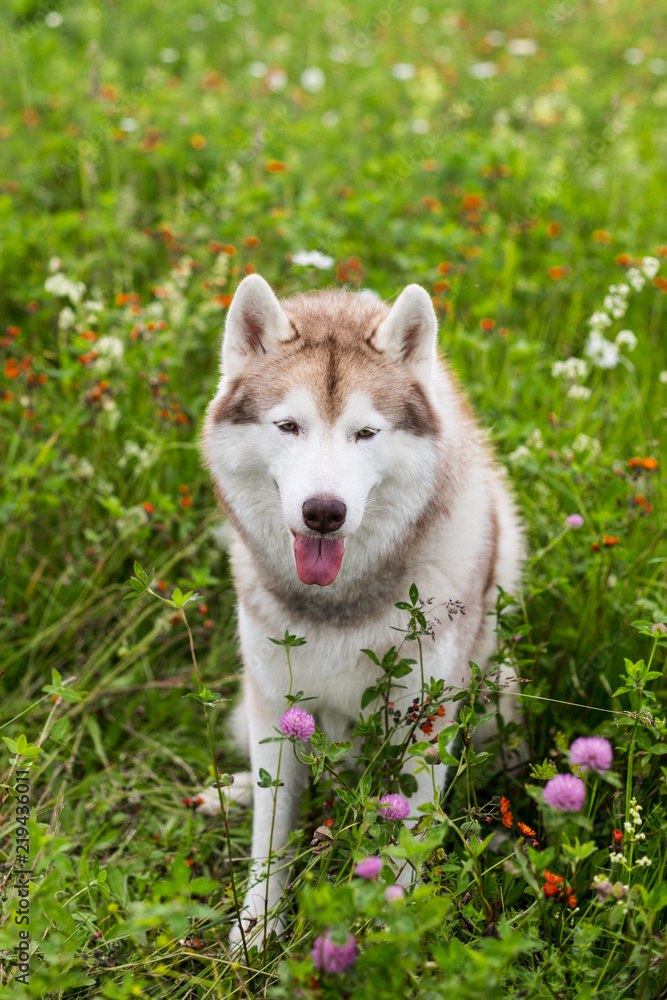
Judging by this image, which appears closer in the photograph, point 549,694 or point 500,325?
point 549,694

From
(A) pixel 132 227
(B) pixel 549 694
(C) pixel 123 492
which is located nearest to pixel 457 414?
(B) pixel 549 694

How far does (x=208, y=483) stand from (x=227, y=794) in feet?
5.12

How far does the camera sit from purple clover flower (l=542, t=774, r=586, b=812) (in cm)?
160

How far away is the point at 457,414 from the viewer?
2789 mm

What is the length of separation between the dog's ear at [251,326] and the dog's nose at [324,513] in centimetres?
64

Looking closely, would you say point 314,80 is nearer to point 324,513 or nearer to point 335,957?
point 324,513

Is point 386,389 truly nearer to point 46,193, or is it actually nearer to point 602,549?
point 602,549

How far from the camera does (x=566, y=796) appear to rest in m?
1.60

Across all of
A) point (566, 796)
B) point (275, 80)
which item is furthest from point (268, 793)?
point (275, 80)

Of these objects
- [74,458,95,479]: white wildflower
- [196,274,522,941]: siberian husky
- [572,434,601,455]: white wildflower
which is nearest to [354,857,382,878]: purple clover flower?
[196,274,522,941]: siberian husky

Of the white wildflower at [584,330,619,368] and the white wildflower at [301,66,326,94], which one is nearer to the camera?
the white wildflower at [584,330,619,368]

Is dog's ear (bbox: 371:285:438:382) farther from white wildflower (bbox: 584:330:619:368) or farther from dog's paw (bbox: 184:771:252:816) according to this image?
dog's paw (bbox: 184:771:252:816)

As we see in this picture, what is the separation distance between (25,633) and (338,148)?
14.7 feet

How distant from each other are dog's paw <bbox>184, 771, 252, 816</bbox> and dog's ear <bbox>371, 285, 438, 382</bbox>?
171 centimetres
